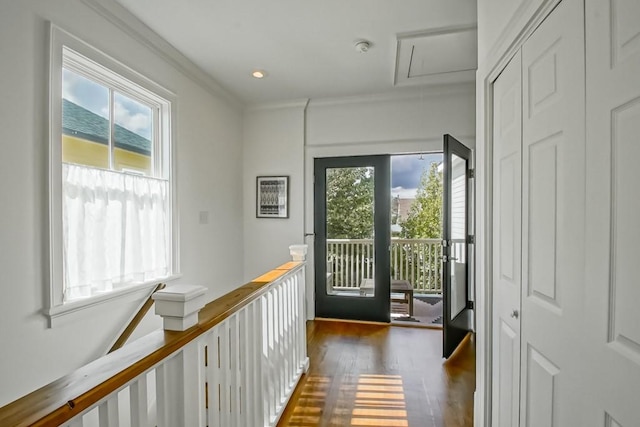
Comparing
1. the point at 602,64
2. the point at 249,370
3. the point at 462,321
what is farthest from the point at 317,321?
the point at 602,64

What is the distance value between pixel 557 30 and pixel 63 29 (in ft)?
8.10

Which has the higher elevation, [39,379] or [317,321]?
[39,379]

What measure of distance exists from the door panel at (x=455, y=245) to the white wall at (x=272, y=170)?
175 centimetres

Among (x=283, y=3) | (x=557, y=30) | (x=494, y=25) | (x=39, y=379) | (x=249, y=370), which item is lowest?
(x=39, y=379)

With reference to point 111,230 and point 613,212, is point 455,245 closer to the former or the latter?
point 613,212

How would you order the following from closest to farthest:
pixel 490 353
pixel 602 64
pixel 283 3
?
pixel 602 64 → pixel 490 353 → pixel 283 3

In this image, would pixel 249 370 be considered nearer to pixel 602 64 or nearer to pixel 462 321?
pixel 602 64

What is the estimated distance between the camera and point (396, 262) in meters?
4.91

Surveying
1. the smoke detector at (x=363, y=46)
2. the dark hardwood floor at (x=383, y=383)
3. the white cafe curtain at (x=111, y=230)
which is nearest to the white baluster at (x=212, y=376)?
the dark hardwood floor at (x=383, y=383)

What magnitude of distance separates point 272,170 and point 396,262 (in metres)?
2.46

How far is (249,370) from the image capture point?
5.06ft

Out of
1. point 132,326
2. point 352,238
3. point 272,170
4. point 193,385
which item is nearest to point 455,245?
point 352,238

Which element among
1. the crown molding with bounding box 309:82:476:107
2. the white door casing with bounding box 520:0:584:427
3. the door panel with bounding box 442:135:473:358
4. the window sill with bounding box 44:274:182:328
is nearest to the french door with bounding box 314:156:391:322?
A: the crown molding with bounding box 309:82:476:107

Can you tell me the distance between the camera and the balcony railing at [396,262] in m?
3.75
